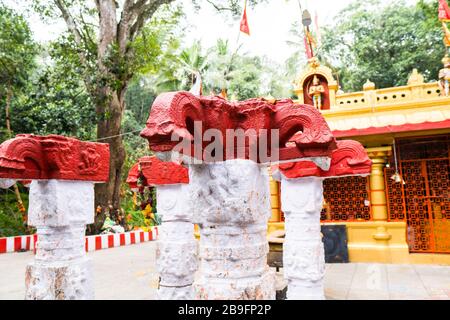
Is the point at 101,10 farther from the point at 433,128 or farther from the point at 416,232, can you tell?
the point at 416,232

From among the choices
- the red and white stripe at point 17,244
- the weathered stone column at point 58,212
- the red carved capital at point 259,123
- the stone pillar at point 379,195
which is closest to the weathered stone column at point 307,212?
the red carved capital at point 259,123

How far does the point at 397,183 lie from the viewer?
787 centimetres

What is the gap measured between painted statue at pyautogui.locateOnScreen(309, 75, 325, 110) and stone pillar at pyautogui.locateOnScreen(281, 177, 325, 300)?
5.18 metres

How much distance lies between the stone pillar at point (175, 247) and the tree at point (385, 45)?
16229mm

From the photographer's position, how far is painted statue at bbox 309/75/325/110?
28.6ft

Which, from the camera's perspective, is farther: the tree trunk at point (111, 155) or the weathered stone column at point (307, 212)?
the tree trunk at point (111, 155)

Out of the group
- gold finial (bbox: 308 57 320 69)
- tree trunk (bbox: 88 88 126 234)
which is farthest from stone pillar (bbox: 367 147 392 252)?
tree trunk (bbox: 88 88 126 234)

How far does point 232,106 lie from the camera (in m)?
2.05

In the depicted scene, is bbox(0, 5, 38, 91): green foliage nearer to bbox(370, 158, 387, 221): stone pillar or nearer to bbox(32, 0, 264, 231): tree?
bbox(32, 0, 264, 231): tree

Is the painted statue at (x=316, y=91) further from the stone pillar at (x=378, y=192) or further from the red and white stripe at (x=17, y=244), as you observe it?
the red and white stripe at (x=17, y=244)

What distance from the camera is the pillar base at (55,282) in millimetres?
2961

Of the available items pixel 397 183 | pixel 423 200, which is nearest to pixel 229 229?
pixel 397 183

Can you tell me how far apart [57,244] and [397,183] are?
23.6ft
